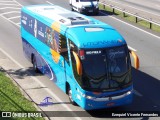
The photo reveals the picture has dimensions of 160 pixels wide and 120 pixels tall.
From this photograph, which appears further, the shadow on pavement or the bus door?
the bus door

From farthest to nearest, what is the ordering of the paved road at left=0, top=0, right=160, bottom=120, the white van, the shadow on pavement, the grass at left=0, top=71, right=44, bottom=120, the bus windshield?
the white van → the paved road at left=0, top=0, right=160, bottom=120 → the shadow on pavement → the grass at left=0, top=71, right=44, bottom=120 → the bus windshield

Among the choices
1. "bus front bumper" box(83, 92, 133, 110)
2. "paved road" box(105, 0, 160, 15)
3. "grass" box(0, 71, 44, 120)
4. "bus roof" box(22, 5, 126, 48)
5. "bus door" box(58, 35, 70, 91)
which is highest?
"bus roof" box(22, 5, 126, 48)

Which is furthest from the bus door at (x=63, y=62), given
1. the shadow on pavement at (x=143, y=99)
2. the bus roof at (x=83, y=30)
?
the shadow on pavement at (x=143, y=99)

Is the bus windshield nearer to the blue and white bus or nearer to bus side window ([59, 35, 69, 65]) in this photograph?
the blue and white bus

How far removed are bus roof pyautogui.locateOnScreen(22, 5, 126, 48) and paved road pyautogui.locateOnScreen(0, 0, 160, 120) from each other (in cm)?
282

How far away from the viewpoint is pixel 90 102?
45.8 feet

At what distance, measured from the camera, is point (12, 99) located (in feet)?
49.3

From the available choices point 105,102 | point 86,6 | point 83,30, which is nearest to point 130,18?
point 86,6

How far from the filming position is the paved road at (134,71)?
15.7 m

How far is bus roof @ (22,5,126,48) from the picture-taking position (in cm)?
1420

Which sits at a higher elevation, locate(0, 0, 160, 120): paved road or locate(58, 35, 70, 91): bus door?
locate(58, 35, 70, 91): bus door

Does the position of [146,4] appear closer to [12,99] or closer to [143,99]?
[143,99]

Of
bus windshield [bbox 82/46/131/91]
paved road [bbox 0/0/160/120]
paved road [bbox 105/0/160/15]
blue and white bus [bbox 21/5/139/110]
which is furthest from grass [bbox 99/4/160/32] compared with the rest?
bus windshield [bbox 82/46/131/91]

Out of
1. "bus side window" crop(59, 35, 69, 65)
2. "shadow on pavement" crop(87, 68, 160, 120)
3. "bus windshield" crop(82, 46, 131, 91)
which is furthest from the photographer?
"bus side window" crop(59, 35, 69, 65)
